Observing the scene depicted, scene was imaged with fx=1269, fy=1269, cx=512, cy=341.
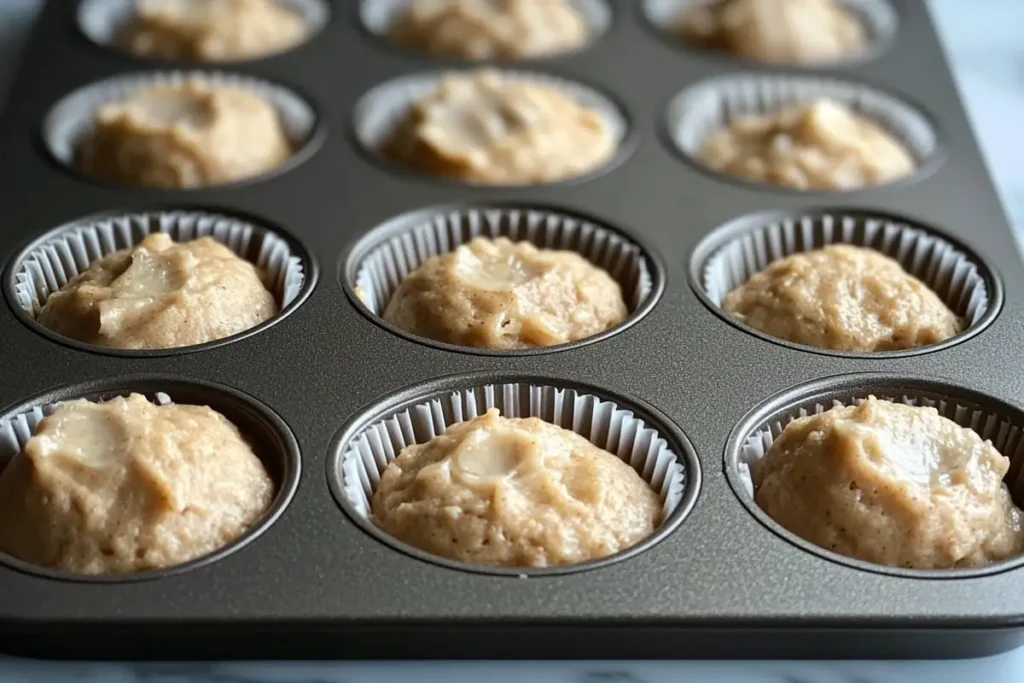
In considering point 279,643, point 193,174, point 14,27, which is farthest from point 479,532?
point 14,27

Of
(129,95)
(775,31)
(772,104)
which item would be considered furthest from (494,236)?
(775,31)

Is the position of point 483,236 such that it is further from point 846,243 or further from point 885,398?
point 885,398

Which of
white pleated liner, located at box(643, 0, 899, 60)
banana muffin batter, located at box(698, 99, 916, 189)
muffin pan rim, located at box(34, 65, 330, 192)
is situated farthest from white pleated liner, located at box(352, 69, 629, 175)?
white pleated liner, located at box(643, 0, 899, 60)

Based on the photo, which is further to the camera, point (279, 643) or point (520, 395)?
point (520, 395)

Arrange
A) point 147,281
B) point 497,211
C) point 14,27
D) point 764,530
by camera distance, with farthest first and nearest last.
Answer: point 14,27
point 497,211
point 147,281
point 764,530

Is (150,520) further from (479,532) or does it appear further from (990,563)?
(990,563)

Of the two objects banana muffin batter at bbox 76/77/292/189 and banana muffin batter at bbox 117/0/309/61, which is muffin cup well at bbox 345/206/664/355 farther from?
banana muffin batter at bbox 117/0/309/61
